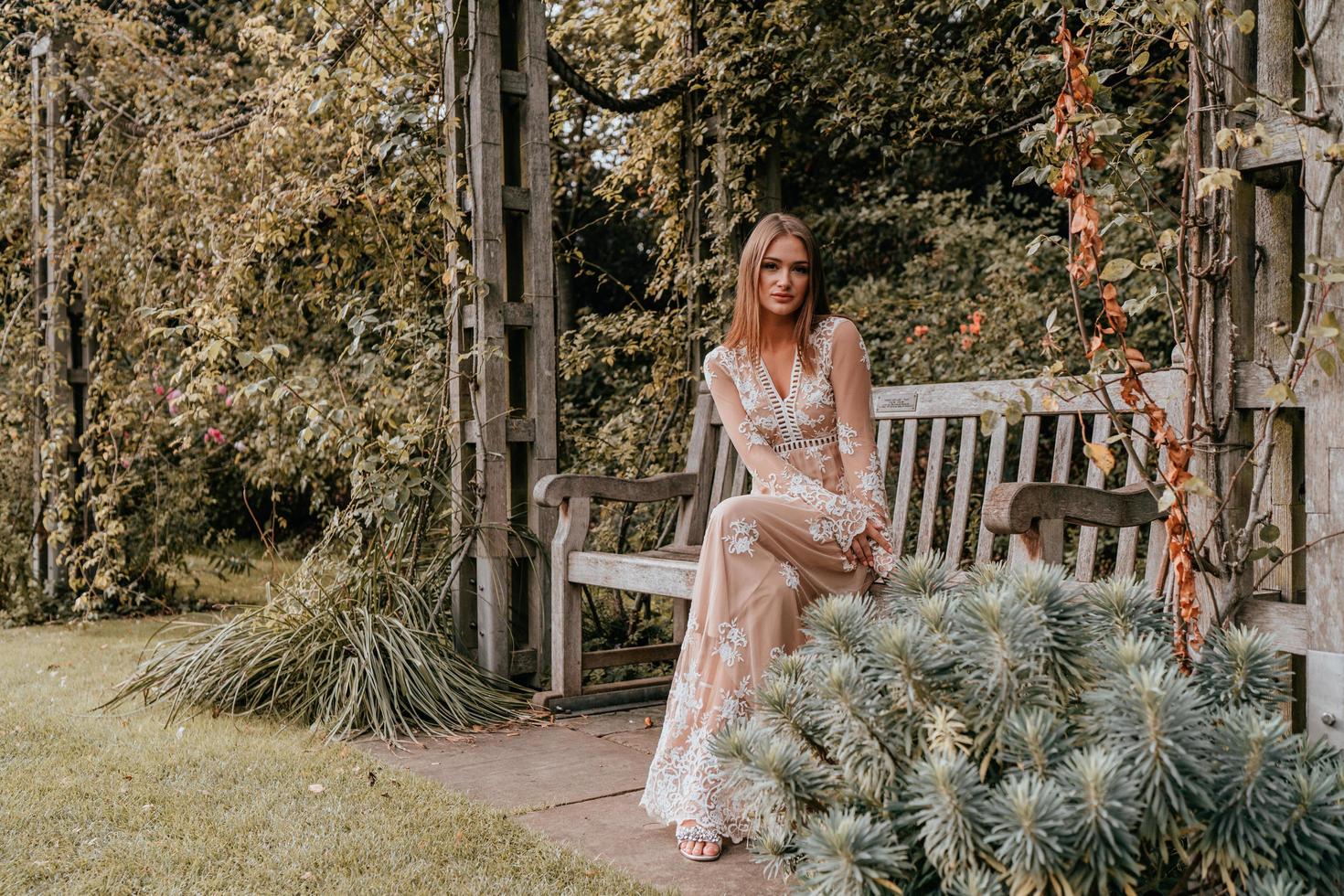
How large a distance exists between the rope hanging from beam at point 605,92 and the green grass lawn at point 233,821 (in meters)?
2.70

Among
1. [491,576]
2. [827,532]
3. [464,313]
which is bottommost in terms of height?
[491,576]

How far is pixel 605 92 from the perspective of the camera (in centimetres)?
493

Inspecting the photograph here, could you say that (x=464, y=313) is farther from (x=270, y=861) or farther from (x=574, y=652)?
(x=270, y=861)

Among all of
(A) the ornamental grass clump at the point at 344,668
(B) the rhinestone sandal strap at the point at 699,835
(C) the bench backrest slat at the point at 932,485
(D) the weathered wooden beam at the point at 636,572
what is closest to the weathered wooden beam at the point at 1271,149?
(C) the bench backrest slat at the point at 932,485

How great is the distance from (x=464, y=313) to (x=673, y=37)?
1.83 metres

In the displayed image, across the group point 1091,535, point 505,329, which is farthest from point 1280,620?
point 505,329

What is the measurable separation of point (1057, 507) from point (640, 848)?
123 centimetres

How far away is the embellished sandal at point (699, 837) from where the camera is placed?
2586mm

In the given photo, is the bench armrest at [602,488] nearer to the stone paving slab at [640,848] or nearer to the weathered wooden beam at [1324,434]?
the stone paving slab at [640,848]

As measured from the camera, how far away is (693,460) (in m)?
4.31

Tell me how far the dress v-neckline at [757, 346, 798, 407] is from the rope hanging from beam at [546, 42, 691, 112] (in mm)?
1761

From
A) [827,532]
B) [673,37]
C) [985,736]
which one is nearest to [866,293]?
[673,37]

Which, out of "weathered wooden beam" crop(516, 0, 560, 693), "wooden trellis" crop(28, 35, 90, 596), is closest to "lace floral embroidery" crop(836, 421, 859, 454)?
"weathered wooden beam" crop(516, 0, 560, 693)

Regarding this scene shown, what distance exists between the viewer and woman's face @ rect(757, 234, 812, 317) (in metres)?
3.24
